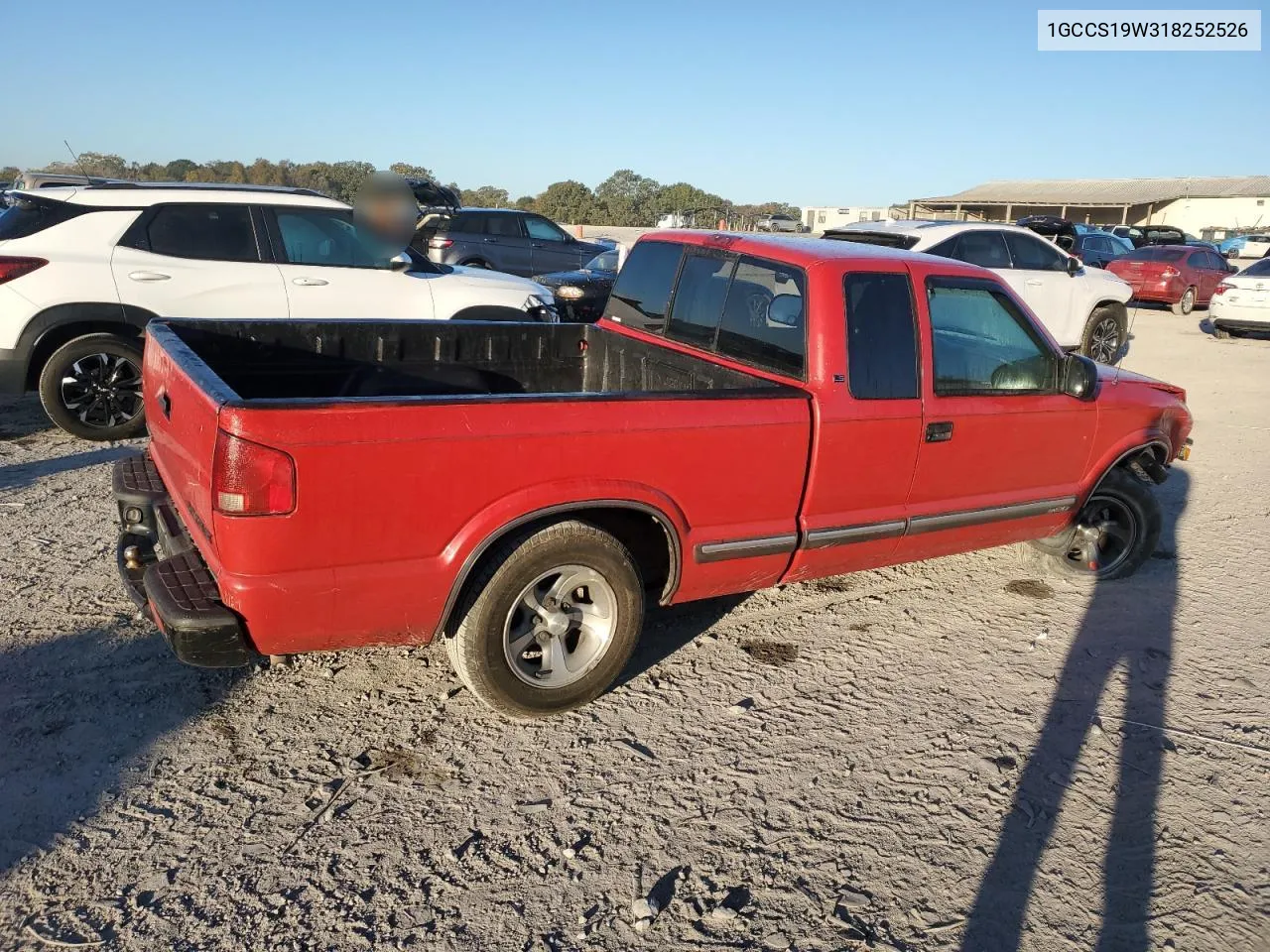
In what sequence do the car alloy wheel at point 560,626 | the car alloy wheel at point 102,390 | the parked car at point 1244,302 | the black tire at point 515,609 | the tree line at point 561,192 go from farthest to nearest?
the tree line at point 561,192 < the parked car at point 1244,302 < the car alloy wheel at point 102,390 < the car alloy wheel at point 560,626 < the black tire at point 515,609

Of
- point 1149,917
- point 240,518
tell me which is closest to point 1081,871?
point 1149,917

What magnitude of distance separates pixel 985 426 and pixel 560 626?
2.23 m

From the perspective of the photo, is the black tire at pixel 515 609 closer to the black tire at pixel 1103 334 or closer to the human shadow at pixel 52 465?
the human shadow at pixel 52 465

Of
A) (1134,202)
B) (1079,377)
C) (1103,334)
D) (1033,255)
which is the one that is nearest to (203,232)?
(1079,377)

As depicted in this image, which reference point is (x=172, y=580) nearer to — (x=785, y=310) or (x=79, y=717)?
(x=79, y=717)

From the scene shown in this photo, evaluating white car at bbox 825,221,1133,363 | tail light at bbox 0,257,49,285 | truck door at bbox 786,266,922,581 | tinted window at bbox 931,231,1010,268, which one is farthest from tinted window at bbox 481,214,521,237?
truck door at bbox 786,266,922,581

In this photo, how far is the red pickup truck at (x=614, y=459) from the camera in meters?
2.98

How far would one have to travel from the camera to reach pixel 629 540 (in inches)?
155

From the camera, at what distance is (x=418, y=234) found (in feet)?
56.3

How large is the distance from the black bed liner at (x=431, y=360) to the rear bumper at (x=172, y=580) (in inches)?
27.0

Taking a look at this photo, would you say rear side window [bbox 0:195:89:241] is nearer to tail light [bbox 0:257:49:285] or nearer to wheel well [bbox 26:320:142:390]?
tail light [bbox 0:257:49:285]


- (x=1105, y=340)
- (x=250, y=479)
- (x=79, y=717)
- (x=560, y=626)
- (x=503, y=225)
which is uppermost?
(x=503, y=225)

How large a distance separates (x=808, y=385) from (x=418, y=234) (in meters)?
14.6

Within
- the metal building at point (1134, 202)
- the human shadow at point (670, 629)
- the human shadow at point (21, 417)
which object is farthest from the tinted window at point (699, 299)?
the metal building at point (1134, 202)
